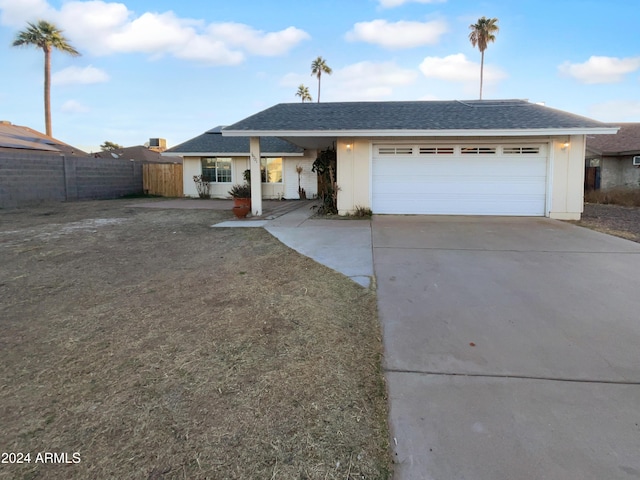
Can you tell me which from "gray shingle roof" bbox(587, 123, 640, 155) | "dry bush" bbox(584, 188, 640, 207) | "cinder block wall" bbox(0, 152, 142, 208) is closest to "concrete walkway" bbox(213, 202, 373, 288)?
"cinder block wall" bbox(0, 152, 142, 208)

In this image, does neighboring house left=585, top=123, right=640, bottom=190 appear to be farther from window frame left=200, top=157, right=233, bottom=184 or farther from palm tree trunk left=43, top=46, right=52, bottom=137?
palm tree trunk left=43, top=46, right=52, bottom=137

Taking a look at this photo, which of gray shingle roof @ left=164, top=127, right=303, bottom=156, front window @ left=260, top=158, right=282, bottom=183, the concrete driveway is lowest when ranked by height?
the concrete driveway

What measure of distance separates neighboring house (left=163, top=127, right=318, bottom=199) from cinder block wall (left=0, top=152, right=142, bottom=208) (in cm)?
334

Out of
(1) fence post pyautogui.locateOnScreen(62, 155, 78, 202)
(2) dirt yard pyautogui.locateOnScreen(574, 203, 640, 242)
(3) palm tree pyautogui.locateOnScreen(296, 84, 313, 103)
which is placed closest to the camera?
(2) dirt yard pyautogui.locateOnScreen(574, 203, 640, 242)

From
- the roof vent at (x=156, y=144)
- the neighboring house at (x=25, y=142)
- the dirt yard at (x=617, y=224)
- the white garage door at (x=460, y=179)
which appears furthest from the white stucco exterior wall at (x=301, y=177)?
the roof vent at (x=156, y=144)

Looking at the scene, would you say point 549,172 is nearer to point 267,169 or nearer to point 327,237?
point 327,237

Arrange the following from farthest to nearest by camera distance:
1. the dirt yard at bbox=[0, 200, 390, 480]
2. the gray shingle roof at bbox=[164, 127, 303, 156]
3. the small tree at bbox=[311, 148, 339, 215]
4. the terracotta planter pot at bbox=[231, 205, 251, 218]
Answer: the gray shingle roof at bbox=[164, 127, 303, 156]
the small tree at bbox=[311, 148, 339, 215]
the terracotta planter pot at bbox=[231, 205, 251, 218]
the dirt yard at bbox=[0, 200, 390, 480]

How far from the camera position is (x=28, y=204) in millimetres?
16562

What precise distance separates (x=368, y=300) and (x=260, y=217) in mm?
8091

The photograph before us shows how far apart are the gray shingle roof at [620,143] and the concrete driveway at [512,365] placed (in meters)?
16.9

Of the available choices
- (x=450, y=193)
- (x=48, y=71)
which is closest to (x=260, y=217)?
(x=450, y=193)

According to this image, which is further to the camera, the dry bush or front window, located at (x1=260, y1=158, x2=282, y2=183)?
front window, located at (x1=260, y1=158, x2=282, y2=183)

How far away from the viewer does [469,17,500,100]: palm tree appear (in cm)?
3491

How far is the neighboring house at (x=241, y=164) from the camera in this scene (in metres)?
19.5
